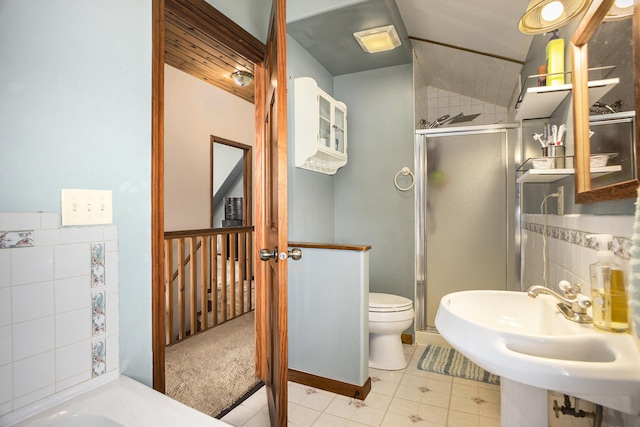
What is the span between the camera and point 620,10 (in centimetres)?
94

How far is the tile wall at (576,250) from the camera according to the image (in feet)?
2.90

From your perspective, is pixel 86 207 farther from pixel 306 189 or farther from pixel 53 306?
pixel 306 189

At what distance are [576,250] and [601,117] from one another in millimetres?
501

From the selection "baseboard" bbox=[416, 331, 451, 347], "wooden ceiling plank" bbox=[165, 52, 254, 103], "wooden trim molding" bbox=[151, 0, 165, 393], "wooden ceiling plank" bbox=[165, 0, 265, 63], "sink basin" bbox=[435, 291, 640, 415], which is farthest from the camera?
"wooden ceiling plank" bbox=[165, 52, 254, 103]

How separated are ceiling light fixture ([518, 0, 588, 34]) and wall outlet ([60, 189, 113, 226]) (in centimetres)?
173

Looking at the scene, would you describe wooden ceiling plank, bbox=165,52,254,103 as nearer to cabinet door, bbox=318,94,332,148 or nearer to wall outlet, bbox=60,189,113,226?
cabinet door, bbox=318,94,332,148

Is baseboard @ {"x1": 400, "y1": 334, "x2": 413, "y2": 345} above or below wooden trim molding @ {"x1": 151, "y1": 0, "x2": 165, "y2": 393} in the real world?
below

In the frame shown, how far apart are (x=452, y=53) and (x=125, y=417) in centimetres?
322

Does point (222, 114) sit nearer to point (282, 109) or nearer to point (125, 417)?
point (282, 109)

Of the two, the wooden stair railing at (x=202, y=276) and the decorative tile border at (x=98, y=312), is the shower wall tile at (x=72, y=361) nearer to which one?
the decorative tile border at (x=98, y=312)

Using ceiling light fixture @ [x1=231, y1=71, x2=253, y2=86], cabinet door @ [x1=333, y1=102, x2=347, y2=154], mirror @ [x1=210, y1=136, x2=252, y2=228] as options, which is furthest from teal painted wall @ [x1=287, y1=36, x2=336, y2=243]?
mirror @ [x1=210, y1=136, x2=252, y2=228]

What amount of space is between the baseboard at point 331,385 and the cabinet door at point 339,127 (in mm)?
1654

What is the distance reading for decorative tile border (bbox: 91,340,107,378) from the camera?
3.54ft

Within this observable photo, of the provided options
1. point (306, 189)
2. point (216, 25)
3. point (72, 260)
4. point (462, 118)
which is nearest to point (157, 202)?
point (72, 260)
